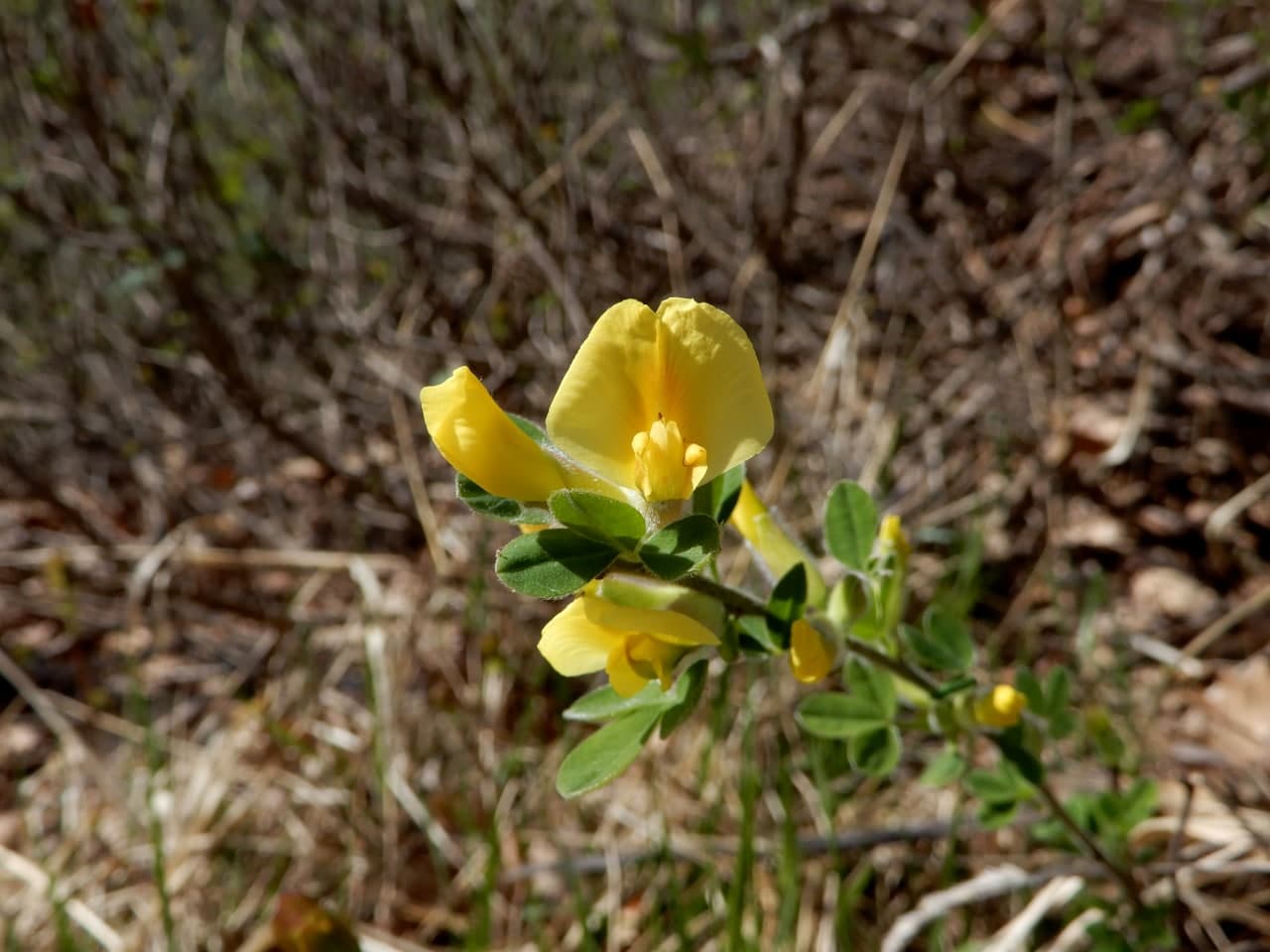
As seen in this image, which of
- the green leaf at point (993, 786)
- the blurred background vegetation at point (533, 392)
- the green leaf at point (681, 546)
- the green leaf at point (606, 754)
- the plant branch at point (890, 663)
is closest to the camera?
the green leaf at point (681, 546)

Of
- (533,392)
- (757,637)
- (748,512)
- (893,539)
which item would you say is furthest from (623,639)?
(533,392)

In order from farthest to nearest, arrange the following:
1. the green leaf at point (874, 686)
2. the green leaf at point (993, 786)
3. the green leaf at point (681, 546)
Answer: the green leaf at point (993, 786) < the green leaf at point (874, 686) < the green leaf at point (681, 546)

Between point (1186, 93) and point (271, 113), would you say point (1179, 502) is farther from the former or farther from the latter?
point (271, 113)

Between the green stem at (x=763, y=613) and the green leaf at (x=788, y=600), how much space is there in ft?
0.07

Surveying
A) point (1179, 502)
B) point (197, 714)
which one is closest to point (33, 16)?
point (197, 714)

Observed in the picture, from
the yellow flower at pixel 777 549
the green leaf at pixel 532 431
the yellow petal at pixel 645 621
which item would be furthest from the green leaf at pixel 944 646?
the green leaf at pixel 532 431

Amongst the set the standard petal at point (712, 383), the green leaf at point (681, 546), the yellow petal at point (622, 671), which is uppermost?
the standard petal at point (712, 383)

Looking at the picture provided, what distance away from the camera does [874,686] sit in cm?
111

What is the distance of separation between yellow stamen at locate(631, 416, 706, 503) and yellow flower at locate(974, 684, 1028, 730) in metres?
0.46

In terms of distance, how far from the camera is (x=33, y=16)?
2707 mm

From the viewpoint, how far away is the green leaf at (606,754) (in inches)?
33.7

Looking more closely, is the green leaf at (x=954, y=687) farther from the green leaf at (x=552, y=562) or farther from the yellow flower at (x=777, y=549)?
the green leaf at (x=552, y=562)

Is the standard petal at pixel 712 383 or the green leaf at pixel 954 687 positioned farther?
the green leaf at pixel 954 687

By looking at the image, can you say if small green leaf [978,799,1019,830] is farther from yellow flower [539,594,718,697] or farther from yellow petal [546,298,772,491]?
yellow petal [546,298,772,491]
